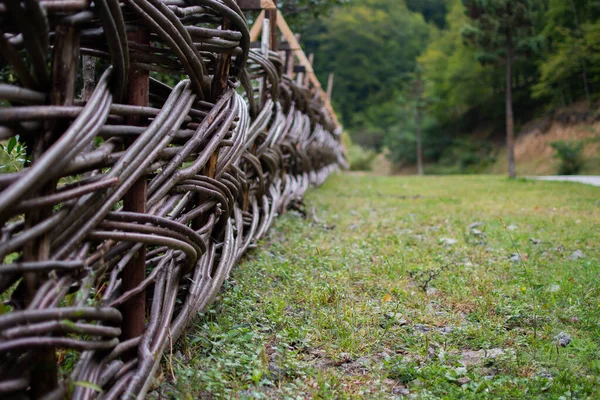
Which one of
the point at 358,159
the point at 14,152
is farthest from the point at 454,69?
the point at 14,152

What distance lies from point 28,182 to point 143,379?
55 cm

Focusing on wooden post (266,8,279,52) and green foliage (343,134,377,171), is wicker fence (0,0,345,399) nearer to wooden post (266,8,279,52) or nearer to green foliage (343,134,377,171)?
wooden post (266,8,279,52)

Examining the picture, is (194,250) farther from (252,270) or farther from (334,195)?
(334,195)

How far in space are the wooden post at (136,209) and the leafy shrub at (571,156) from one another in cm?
2005

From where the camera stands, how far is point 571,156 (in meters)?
18.5

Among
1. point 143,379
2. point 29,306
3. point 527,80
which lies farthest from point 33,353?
point 527,80

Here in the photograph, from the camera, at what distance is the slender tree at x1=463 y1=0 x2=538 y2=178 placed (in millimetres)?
14414

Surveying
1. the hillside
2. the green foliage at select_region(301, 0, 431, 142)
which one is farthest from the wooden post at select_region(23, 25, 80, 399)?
the green foliage at select_region(301, 0, 431, 142)

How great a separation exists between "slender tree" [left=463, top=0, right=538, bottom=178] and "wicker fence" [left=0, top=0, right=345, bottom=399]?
13833 millimetres

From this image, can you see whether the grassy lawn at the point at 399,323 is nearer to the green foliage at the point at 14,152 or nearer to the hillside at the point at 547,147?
the green foliage at the point at 14,152

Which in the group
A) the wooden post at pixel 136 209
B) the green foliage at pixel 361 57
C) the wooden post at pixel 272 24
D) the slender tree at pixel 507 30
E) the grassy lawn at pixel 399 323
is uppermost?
the green foliage at pixel 361 57

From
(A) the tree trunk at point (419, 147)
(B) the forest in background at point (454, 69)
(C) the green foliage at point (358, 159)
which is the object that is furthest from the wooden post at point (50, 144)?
(A) the tree trunk at point (419, 147)

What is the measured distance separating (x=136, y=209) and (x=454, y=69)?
3089cm

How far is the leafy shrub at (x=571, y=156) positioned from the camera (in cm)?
1848
